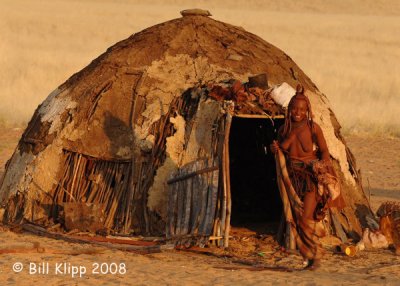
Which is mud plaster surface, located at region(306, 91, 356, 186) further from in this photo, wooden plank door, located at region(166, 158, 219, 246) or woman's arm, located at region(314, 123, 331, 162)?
wooden plank door, located at region(166, 158, 219, 246)

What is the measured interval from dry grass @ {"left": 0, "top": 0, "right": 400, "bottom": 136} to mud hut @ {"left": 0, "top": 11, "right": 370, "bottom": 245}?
10.9 metres

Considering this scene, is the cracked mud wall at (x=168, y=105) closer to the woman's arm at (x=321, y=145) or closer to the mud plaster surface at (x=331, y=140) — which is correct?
the mud plaster surface at (x=331, y=140)

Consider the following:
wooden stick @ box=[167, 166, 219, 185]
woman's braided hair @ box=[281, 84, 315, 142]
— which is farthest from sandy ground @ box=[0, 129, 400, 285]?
woman's braided hair @ box=[281, 84, 315, 142]

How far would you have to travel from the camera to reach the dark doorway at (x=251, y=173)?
503 inches

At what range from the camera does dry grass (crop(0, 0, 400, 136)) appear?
25.4 metres

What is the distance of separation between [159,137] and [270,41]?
93.1 ft

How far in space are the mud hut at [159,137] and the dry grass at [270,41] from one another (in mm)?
10900

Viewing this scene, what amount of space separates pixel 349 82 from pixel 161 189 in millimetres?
19145

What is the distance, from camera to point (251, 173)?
43.1ft

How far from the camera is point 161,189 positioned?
1019cm

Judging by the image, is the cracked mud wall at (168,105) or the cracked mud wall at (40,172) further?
the cracked mud wall at (40,172)

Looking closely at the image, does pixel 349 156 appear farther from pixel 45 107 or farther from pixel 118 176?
pixel 45 107

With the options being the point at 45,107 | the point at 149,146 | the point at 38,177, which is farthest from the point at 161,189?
the point at 45,107

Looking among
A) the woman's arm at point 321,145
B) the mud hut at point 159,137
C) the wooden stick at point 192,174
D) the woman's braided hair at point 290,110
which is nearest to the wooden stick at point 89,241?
the mud hut at point 159,137
